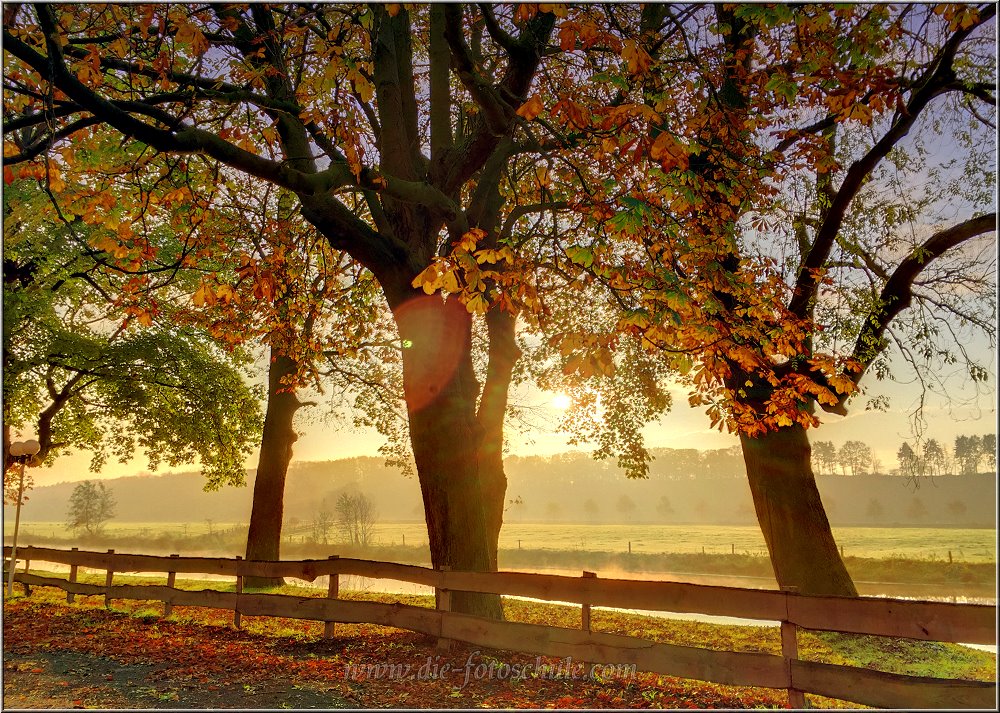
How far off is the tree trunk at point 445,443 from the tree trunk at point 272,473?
28.1 ft

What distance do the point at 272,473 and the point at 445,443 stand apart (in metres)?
10.2

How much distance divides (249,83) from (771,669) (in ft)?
35.4

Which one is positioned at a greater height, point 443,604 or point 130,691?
point 443,604

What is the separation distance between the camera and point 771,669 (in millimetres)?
6062

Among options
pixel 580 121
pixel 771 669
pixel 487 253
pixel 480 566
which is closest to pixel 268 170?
pixel 487 253

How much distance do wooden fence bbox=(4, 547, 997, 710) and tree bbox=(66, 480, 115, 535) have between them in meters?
122

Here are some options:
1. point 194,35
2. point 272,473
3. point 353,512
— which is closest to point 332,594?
point 194,35

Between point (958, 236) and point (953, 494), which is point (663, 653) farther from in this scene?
point (953, 494)

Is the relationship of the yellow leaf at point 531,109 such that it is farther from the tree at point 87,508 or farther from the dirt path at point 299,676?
the tree at point 87,508

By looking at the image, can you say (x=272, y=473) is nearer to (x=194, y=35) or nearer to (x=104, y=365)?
(x=104, y=365)

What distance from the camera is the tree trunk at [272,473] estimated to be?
686 inches

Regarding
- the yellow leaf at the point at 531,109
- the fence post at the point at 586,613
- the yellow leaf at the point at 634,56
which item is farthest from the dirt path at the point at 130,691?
the yellow leaf at the point at 634,56

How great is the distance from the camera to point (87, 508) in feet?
374

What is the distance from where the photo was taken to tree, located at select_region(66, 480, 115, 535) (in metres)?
114
